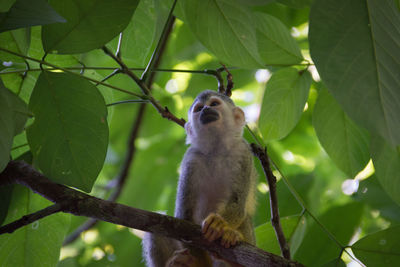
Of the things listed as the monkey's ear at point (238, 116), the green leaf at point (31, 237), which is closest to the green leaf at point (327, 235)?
the monkey's ear at point (238, 116)

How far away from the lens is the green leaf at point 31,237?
1.97m

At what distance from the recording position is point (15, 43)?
1695 millimetres

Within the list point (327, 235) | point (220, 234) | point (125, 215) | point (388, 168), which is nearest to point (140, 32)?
point (125, 215)

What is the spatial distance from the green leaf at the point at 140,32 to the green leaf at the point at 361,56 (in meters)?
1.09

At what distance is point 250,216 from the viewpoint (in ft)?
9.27

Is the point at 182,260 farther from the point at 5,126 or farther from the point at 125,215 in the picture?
the point at 5,126

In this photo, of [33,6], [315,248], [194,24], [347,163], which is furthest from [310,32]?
[315,248]

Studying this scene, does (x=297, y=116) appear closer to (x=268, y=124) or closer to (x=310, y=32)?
(x=268, y=124)

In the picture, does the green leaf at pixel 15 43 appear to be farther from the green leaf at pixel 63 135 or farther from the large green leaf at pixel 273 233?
the large green leaf at pixel 273 233

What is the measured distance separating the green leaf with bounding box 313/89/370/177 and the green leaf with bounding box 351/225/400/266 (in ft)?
1.60

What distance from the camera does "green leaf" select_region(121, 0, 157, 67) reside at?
2.21m

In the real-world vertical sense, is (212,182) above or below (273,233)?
below

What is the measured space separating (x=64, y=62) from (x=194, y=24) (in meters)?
0.80

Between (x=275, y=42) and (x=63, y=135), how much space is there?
1225 mm
